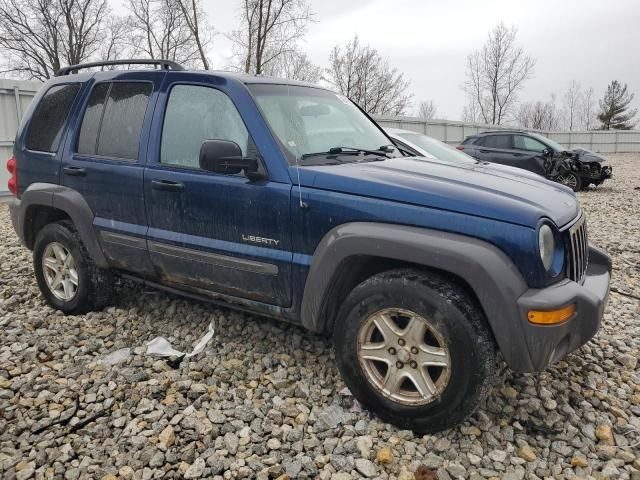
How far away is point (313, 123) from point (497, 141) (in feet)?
36.4

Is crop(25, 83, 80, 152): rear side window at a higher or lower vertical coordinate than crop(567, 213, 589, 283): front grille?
higher

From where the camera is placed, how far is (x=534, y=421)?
2.80m

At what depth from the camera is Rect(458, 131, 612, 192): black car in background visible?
12.6 meters

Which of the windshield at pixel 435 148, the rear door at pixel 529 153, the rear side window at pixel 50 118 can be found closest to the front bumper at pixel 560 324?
the rear side window at pixel 50 118

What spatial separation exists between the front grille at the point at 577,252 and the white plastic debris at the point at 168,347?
236 cm

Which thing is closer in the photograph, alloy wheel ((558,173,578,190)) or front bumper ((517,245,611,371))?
front bumper ((517,245,611,371))

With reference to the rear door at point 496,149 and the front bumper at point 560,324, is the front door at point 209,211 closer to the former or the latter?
the front bumper at point 560,324

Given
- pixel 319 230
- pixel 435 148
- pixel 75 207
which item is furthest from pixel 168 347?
pixel 435 148

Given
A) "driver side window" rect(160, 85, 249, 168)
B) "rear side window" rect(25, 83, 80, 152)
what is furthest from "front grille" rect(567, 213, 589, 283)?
"rear side window" rect(25, 83, 80, 152)

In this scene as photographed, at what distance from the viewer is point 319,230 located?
2777 mm

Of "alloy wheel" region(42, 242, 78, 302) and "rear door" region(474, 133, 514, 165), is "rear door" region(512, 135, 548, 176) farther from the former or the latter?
"alloy wheel" region(42, 242, 78, 302)

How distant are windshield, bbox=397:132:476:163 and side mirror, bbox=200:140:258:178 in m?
4.21

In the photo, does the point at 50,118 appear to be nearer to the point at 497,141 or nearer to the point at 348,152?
the point at 348,152

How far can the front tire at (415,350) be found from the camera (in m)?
2.42
